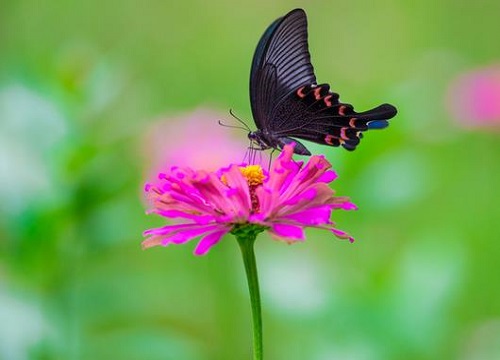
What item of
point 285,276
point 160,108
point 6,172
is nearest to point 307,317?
point 285,276

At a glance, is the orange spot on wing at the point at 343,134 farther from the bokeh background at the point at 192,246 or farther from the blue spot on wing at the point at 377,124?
the bokeh background at the point at 192,246

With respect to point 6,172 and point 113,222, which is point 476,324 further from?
point 6,172

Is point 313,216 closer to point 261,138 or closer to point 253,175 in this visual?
point 253,175

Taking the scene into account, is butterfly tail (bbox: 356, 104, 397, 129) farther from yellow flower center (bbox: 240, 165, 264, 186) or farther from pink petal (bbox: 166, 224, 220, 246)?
pink petal (bbox: 166, 224, 220, 246)

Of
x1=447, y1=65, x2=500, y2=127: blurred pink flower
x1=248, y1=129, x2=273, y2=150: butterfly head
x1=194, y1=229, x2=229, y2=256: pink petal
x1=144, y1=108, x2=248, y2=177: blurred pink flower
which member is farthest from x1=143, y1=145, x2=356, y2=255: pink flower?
x1=447, y1=65, x2=500, y2=127: blurred pink flower

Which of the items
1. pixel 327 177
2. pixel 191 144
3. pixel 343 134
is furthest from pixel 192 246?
pixel 327 177
